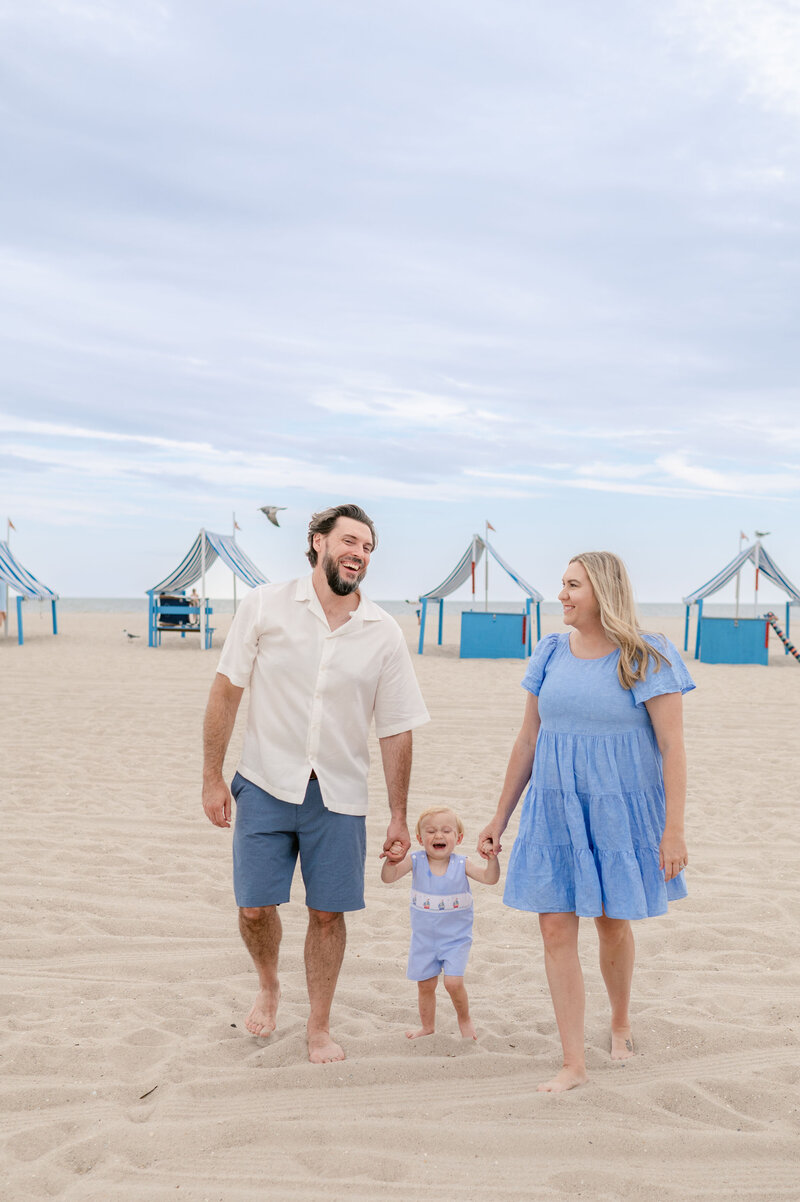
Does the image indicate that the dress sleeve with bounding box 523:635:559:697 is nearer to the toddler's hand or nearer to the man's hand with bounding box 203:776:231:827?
the toddler's hand

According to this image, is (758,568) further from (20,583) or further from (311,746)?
(311,746)

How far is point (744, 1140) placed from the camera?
2.58 metres

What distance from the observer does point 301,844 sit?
3.03 metres

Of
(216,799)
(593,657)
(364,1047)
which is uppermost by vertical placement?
(593,657)

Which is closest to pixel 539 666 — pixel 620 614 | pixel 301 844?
pixel 620 614

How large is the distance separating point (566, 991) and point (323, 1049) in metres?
0.83

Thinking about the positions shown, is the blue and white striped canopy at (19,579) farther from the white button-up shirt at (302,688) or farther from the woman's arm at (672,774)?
the woman's arm at (672,774)

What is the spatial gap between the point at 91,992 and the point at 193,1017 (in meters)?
0.45

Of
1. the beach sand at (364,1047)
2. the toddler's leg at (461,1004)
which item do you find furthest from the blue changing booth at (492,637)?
the toddler's leg at (461,1004)

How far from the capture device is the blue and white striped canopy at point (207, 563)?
21.1 meters

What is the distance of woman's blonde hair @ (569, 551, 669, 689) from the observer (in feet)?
9.07

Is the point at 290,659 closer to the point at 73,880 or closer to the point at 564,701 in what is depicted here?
the point at 564,701

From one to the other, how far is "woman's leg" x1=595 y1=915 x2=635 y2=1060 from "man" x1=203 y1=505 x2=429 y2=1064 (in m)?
0.71

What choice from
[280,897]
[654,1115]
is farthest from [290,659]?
[654,1115]
